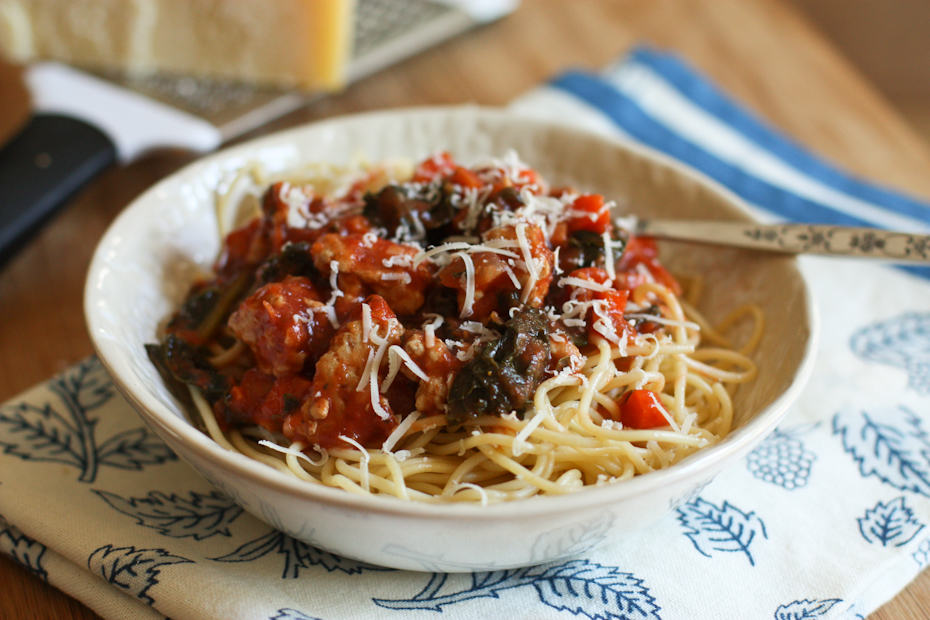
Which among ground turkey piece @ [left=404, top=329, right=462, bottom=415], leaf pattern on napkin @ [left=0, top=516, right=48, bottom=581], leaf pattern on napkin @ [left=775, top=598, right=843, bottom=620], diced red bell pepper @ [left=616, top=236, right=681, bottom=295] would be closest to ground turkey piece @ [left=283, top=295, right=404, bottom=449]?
ground turkey piece @ [left=404, top=329, right=462, bottom=415]

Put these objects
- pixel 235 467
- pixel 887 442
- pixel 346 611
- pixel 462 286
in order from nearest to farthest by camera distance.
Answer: pixel 235 467
pixel 346 611
pixel 462 286
pixel 887 442

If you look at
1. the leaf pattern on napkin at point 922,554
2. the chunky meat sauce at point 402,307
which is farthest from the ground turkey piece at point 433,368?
the leaf pattern on napkin at point 922,554

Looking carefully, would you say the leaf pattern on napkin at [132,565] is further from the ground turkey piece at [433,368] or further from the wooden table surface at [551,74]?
the wooden table surface at [551,74]

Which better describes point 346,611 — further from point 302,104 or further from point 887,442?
point 302,104

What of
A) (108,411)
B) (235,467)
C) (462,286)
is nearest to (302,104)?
(108,411)

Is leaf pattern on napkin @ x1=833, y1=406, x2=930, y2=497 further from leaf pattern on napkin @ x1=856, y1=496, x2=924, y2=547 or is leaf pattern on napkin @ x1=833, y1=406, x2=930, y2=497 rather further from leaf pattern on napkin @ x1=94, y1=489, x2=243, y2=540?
leaf pattern on napkin @ x1=94, y1=489, x2=243, y2=540

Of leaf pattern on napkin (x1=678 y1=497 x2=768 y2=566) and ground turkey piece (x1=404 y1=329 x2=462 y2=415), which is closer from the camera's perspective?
ground turkey piece (x1=404 y1=329 x2=462 y2=415)
